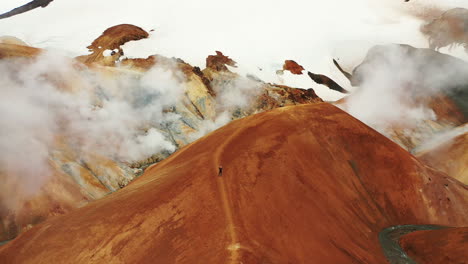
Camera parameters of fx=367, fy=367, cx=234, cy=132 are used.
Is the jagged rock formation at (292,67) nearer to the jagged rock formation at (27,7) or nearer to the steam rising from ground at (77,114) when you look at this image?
the steam rising from ground at (77,114)

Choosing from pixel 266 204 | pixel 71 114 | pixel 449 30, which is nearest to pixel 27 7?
pixel 71 114

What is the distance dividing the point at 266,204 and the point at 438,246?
23.3 ft

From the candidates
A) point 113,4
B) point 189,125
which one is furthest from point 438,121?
point 113,4

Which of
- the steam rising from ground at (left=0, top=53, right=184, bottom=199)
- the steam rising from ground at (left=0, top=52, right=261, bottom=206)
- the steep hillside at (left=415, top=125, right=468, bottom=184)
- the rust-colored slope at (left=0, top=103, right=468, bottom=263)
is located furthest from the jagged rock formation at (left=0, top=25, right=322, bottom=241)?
the steep hillside at (left=415, top=125, right=468, bottom=184)

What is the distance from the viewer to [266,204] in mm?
13539

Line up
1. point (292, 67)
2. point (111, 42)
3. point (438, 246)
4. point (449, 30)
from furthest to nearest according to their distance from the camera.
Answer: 1. point (449, 30)
2. point (292, 67)
3. point (111, 42)
4. point (438, 246)

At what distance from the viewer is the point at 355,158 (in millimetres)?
20188

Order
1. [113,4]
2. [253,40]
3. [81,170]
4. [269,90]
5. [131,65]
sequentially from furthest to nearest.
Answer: [113,4]
[253,40]
[269,90]
[131,65]
[81,170]

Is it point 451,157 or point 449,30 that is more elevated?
point 449,30

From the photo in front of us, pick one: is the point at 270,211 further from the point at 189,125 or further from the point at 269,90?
the point at 269,90

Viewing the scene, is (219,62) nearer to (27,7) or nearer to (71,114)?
(71,114)

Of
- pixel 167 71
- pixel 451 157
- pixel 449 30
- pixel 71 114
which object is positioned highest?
pixel 449 30

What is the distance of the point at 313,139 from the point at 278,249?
893cm

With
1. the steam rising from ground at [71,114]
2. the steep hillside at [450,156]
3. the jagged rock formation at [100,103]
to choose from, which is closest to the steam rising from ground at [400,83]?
the steep hillside at [450,156]
